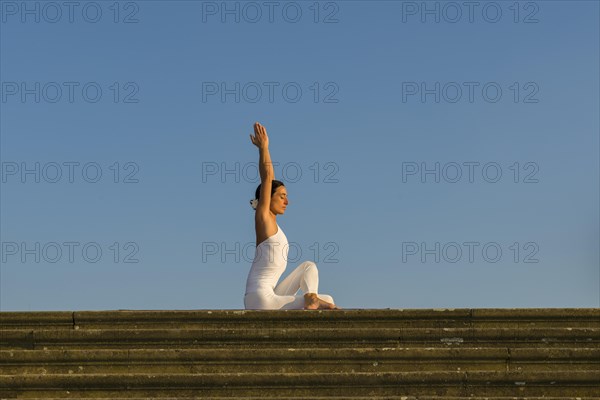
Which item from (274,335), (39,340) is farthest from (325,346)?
(39,340)

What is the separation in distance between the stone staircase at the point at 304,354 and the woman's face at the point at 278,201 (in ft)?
7.90

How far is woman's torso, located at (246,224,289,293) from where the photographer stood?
1104cm

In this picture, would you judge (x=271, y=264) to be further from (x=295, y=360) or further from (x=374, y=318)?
(x=295, y=360)

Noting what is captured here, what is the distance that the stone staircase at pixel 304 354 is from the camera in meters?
8.03

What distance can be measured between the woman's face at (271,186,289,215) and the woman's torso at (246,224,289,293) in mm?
360

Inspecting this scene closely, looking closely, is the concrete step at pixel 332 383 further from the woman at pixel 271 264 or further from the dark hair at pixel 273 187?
the dark hair at pixel 273 187

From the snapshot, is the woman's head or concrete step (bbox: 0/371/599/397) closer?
concrete step (bbox: 0/371/599/397)

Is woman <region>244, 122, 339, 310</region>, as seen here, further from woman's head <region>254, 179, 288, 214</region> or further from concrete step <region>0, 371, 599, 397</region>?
concrete step <region>0, 371, 599, 397</region>

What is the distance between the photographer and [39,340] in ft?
29.5

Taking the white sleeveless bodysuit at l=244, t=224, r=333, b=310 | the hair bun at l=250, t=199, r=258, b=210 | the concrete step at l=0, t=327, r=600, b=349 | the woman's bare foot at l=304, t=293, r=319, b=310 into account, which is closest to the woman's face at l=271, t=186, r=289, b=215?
the hair bun at l=250, t=199, r=258, b=210

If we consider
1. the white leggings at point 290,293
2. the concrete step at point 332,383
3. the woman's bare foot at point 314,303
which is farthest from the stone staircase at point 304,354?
the white leggings at point 290,293

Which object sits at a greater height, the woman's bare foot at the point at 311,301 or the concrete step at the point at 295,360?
the woman's bare foot at the point at 311,301

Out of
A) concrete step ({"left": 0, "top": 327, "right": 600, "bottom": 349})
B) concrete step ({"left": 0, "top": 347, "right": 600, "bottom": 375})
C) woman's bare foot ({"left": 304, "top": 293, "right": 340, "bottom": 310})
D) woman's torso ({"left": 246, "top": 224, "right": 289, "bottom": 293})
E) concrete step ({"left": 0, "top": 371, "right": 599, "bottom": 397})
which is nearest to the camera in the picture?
concrete step ({"left": 0, "top": 371, "right": 599, "bottom": 397})

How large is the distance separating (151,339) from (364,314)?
71.3 inches
